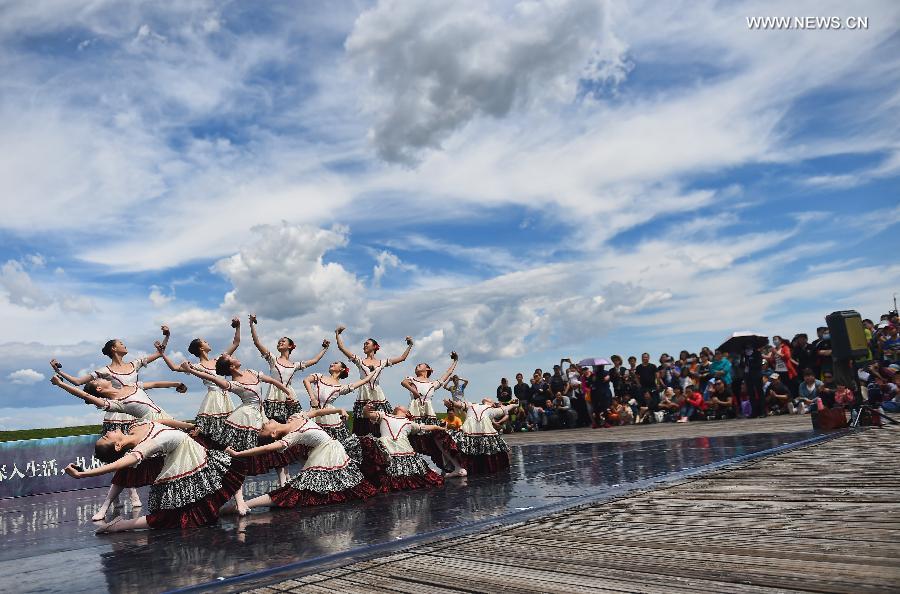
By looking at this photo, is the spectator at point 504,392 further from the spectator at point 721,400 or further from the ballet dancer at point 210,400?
the ballet dancer at point 210,400

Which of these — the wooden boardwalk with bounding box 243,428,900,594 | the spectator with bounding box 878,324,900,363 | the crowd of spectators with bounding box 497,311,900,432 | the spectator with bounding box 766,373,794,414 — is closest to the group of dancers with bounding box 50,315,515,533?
the wooden boardwalk with bounding box 243,428,900,594

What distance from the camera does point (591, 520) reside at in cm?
527

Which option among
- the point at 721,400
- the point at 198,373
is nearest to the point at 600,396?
the point at 721,400

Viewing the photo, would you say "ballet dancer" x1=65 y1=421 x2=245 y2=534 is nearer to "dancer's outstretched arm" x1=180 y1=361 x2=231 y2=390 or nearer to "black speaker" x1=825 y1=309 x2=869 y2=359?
"dancer's outstretched arm" x1=180 y1=361 x2=231 y2=390

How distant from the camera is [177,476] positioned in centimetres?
675

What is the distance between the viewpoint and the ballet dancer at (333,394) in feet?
31.0

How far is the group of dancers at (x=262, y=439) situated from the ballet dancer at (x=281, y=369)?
2cm

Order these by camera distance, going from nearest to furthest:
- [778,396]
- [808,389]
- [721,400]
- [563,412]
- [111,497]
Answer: [111,497]
[808,389]
[778,396]
[721,400]
[563,412]

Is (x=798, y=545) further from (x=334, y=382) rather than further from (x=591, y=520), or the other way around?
(x=334, y=382)

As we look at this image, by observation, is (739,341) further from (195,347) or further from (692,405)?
(195,347)

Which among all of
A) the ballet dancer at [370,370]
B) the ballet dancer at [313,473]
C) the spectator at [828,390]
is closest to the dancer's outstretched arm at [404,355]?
the ballet dancer at [370,370]

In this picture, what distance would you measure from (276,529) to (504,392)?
1598 centimetres

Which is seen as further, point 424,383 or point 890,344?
point 890,344

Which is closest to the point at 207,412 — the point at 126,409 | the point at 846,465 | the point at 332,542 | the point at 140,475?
the point at 126,409
